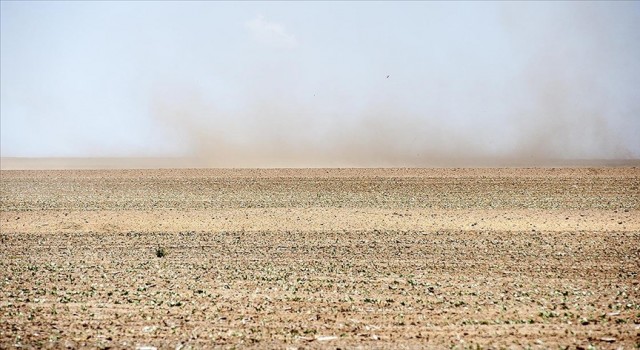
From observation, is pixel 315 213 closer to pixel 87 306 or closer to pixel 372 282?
pixel 372 282

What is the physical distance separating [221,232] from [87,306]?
860 cm

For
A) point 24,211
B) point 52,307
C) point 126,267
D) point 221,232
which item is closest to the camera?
point 52,307

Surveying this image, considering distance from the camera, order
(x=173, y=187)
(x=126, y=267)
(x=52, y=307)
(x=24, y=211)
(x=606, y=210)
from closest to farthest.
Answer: (x=52, y=307) → (x=126, y=267) → (x=606, y=210) → (x=24, y=211) → (x=173, y=187)

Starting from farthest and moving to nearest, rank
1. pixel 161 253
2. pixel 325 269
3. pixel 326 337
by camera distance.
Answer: pixel 161 253 < pixel 325 269 < pixel 326 337

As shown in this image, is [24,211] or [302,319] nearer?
[302,319]

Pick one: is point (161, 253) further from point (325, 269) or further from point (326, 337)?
point (326, 337)

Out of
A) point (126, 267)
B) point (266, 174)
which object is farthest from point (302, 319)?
point (266, 174)

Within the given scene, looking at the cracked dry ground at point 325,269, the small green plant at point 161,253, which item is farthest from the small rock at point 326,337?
the small green plant at point 161,253

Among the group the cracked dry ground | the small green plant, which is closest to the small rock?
the cracked dry ground

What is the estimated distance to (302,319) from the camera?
395 inches

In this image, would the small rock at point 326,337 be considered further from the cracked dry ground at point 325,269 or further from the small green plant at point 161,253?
the small green plant at point 161,253

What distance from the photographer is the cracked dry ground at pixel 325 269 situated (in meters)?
9.35


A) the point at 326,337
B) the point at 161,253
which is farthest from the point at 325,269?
the point at 161,253

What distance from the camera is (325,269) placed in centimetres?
1388
